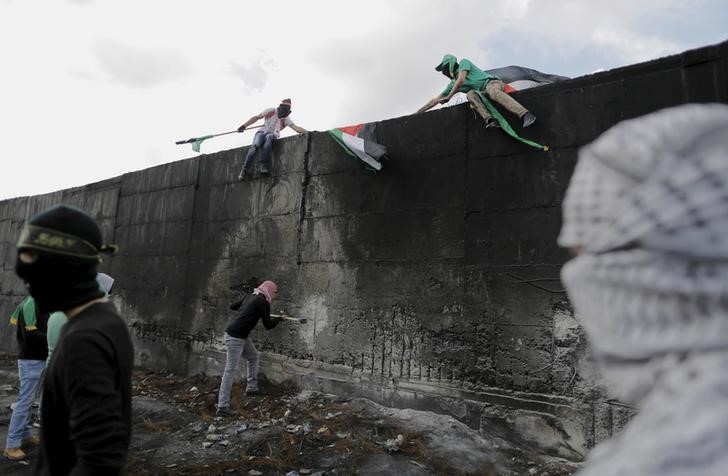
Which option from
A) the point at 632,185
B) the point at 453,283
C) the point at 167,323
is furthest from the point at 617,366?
the point at 167,323

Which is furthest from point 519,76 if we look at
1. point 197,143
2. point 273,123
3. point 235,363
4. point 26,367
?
point 26,367

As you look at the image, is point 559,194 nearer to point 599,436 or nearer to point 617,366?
point 599,436

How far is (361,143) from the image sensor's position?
5820 millimetres

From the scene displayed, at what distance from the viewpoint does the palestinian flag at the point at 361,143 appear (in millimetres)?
5684

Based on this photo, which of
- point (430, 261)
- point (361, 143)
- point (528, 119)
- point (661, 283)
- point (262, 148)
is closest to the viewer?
point (661, 283)

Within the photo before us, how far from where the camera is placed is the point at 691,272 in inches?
31.2

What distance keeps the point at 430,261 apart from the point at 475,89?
1915mm

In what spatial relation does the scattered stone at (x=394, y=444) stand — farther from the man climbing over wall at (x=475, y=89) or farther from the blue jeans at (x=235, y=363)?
the man climbing over wall at (x=475, y=89)

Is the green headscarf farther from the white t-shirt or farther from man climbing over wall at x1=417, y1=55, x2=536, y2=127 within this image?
the white t-shirt

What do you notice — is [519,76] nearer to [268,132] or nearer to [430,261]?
[430,261]

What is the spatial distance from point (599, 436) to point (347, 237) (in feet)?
11.0

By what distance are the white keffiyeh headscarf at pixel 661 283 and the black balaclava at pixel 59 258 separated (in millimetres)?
1581

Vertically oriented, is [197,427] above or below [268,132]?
below

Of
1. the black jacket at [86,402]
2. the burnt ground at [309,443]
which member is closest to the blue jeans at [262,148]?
the burnt ground at [309,443]
